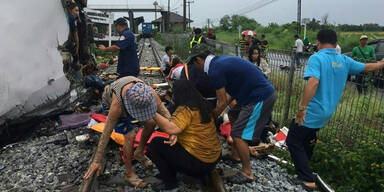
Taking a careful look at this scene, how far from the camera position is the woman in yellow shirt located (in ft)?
9.64

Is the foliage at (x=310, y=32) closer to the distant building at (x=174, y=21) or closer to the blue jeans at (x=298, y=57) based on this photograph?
the blue jeans at (x=298, y=57)

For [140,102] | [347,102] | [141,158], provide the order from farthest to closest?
[347,102]
[141,158]
[140,102]

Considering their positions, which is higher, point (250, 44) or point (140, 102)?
point (250, 44)

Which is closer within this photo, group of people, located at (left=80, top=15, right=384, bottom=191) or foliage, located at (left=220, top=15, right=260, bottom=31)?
group of people, located at (left=80, top=15, right=384, bottom=191)

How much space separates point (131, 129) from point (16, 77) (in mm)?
2680

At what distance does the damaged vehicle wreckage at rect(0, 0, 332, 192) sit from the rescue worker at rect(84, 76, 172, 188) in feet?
0.77

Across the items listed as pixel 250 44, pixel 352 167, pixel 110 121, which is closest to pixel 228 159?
pixel 352 167

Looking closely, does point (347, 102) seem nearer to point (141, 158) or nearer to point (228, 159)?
point (228, 159)

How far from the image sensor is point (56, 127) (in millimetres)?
5457

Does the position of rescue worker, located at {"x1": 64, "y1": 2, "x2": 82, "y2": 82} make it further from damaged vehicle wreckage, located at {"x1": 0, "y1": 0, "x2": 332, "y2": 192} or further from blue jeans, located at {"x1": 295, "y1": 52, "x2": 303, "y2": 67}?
blue jeans, located at {"x1": 295, "y1": 52, "x2": 303, "y2": 67}

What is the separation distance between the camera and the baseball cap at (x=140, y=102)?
2713mm


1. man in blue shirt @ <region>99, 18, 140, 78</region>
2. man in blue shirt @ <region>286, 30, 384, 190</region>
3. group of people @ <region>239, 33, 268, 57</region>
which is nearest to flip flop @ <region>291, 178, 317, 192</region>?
man in blue shirt @ <region>286, 30, 384, 190</region>

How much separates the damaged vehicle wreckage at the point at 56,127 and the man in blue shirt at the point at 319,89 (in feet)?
1.39

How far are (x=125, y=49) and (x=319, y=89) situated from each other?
3.86 meters
